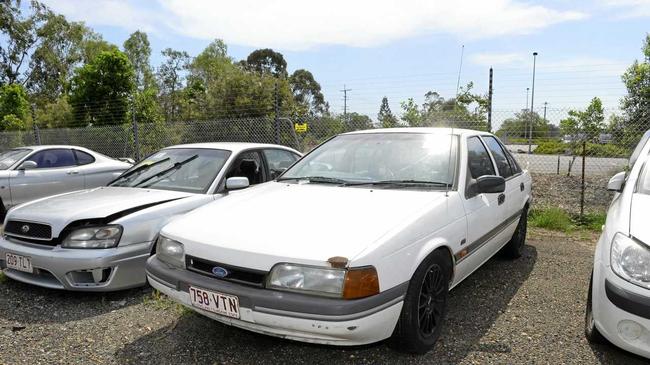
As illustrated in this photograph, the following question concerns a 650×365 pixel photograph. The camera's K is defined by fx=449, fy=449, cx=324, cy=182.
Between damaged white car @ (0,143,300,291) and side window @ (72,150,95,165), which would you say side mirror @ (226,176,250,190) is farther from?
side window @ (72,150,95,165)

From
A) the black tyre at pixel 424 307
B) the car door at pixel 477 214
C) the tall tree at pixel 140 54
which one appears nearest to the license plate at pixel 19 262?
the black tyre at pixel 424 307

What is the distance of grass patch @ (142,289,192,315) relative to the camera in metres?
3.57

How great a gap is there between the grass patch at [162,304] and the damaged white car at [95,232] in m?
0.17

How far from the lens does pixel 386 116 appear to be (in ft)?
28.2

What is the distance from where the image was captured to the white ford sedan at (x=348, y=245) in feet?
7.59

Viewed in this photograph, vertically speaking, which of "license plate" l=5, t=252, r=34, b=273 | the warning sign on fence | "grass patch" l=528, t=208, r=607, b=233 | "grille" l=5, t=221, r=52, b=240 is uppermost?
the warning sign on fence

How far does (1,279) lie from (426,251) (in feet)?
13.0

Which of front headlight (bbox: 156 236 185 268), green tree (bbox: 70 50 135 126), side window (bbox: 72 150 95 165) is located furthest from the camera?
green tree (bbox: 70 50 135 126)

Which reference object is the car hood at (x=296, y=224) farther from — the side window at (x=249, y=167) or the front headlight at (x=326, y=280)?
the side window at (x=249, y=167)

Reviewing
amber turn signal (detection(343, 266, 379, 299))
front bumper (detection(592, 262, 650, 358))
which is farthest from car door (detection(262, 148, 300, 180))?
front bumper (detection(592, 262, 650, 358))

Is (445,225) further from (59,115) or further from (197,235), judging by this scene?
(59,115)

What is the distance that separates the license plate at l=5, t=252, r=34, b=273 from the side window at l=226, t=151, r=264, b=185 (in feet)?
6.19

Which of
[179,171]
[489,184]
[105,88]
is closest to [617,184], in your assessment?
[489,184]

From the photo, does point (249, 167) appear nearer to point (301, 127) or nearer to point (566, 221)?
point (301, 127)
